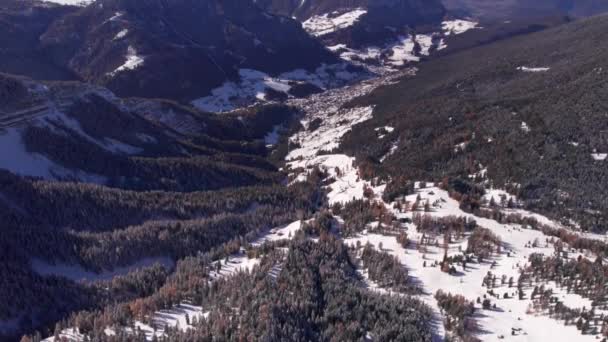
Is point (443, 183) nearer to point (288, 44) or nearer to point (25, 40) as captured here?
point (25, 40)

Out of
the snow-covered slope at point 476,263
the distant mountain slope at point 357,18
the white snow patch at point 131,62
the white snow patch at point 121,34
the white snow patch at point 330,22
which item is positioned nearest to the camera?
the snow-covered slope at point 476,263

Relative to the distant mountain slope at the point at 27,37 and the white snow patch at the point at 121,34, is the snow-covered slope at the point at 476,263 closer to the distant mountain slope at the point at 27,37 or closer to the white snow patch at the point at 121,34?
the distant mountain slope at the point at 27,37

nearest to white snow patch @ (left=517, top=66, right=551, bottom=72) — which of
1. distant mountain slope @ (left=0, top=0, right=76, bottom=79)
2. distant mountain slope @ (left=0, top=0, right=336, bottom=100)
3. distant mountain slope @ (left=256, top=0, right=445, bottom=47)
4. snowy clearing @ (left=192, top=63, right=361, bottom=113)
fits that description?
snowy clearing @ (left=192, top=63, right=361, bottom=113)

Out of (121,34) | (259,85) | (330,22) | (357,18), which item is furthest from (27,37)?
(330,22)

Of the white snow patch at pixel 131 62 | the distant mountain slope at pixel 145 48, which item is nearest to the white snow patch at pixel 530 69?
the distant mountain slope at pixel 145 48

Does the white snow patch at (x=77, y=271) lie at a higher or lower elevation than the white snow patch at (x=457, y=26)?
lower

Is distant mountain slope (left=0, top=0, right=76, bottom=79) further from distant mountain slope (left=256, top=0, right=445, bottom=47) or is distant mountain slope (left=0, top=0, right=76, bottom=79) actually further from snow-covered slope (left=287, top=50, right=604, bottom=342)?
distant mountain slope (left=256, top=0, right=445, bottom=47)

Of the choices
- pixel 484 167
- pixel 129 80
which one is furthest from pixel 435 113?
pixel 129 80
